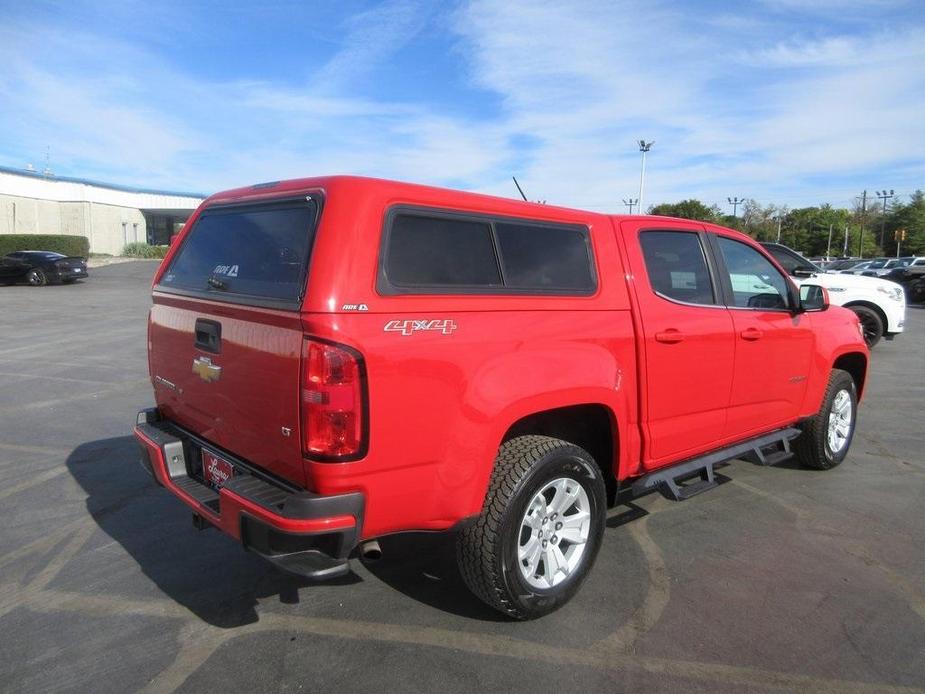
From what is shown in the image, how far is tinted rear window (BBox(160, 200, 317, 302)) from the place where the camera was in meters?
2.77

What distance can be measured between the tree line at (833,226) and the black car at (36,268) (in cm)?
7080

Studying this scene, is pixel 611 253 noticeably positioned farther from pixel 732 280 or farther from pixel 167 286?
pixel 167 286

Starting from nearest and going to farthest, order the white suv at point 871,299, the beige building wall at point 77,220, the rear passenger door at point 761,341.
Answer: the rear passenger door at point 761,341
the white suv at point 871,299
the beige building wall at point 77,220

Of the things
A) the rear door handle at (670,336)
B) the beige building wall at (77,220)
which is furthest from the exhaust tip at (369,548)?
the beige building wall at (77,220)

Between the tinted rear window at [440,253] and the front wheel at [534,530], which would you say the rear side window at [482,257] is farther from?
the front wheel at [534,530]

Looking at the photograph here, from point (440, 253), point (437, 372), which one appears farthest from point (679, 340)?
point (437, 372)

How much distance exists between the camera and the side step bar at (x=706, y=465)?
382 cm

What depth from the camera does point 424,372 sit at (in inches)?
104

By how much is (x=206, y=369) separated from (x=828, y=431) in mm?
4636

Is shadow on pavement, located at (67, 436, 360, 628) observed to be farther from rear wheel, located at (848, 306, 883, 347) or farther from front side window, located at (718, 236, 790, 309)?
rear wheel, located at (848, 306, 883, 347)

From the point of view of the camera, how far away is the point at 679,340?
12.4ft

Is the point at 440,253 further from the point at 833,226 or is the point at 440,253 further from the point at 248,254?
the point at 833,226

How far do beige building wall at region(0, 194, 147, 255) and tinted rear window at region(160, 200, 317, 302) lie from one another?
40331 mm

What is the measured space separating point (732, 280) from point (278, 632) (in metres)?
3.39
